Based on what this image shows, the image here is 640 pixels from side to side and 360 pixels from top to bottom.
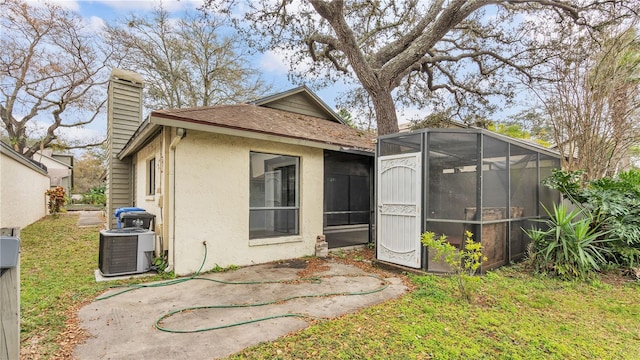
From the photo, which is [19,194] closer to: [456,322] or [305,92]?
[305,92]

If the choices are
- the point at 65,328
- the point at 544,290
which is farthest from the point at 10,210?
the point at 544,290

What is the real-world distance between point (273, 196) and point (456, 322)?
169 inches

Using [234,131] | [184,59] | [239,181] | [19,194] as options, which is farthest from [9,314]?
[184,59]

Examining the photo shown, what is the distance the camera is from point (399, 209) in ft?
18.9

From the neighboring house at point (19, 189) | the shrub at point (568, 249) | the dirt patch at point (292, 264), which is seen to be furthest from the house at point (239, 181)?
the shrub at point (568, 249)

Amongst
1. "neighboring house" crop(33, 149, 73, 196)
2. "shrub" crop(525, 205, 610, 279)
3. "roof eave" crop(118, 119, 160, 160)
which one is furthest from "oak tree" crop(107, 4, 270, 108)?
"shrub" crop(525, 205, 610, 279)

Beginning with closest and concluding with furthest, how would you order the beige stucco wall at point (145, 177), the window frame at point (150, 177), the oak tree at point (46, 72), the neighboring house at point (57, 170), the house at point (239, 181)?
1. the house at point (239, 181)
2. the beige stucco wall at point (145, 177)
3. the window frame at point (150, 177)
4. the oak tree at point (46, 72)
5. the neighboring house at point (57, 170)

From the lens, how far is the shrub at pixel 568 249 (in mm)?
5270

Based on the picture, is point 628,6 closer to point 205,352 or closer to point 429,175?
point 429,175

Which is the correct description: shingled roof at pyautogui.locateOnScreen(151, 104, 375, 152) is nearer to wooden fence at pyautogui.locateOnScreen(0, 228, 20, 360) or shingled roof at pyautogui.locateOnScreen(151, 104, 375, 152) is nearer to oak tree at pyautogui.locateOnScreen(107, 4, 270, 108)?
wooden fence at pyautogui.locateOnScreen(0, 228, 20, 360)

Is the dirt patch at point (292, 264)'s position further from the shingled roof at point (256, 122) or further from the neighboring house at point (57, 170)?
the neighboring house at point (57, 170)

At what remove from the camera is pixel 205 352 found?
2.78m

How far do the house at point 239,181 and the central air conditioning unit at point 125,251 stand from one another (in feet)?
0.95

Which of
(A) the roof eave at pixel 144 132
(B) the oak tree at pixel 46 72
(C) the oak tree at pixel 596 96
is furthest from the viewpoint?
(B) the oak tree at pixel 46 72
